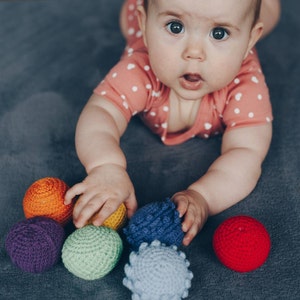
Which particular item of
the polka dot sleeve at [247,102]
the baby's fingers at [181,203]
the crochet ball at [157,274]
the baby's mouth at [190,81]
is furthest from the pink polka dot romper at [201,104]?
the crochet ball at [157,274]

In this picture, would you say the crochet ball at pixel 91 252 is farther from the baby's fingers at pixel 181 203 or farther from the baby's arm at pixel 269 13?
the baby's arm at pixel 269 13

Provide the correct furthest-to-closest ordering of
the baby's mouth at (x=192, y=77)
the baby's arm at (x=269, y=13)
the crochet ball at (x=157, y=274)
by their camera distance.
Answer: the baby's arm at (x=269, y=13), the baby's mouth at (x=192, y=77), the crochet ball at (x=157, y=274)

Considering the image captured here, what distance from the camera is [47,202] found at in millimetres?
810

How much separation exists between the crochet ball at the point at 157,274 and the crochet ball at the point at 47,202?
0.15 m

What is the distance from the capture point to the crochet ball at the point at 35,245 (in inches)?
29.2

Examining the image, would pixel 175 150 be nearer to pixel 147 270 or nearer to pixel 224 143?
pixel 224 143

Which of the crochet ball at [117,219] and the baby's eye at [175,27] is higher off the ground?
the baby's eye at [175,27]

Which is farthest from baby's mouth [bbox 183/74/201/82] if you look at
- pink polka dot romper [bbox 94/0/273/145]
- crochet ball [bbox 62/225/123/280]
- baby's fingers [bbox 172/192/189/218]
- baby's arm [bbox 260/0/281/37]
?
baby's arm [bbox 260/0/281/37]

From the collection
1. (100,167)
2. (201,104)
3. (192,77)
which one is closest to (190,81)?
(192,77)

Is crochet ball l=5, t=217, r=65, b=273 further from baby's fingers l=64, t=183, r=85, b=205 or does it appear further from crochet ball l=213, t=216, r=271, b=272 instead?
crochet ball l=213, t=216, r=271, b=272

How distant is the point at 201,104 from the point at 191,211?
28 cm

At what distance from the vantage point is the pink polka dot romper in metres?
0.99

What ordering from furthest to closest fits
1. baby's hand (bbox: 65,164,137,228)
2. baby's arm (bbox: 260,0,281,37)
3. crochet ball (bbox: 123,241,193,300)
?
baby's arm (bbox: 260,0,281,37) → baby's hand (bbox: 65,164,137,228) → crochet ball (bbox: 123,241,193,300)

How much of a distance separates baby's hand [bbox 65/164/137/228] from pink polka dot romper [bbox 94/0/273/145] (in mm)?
179
